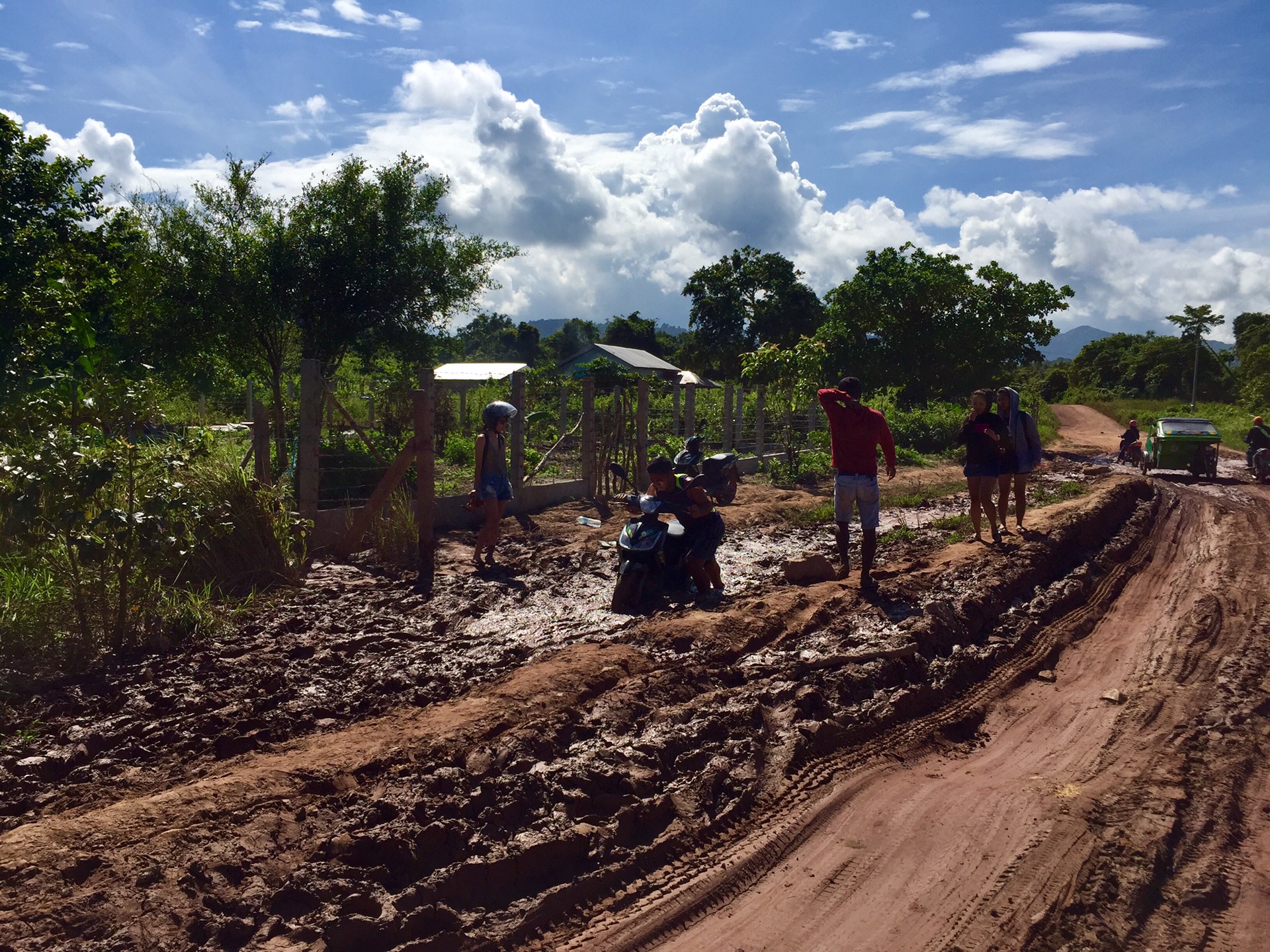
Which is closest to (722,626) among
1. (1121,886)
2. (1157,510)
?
(1121,886)

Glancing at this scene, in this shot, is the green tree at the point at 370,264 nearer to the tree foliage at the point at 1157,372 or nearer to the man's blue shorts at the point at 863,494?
the man's blue shorts at the point at 863,494

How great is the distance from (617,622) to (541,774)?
332 cm

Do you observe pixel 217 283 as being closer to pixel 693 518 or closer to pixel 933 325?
pixel 693 518

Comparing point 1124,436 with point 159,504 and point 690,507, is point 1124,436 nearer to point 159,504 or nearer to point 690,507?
point 690,507

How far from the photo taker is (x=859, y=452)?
836cm

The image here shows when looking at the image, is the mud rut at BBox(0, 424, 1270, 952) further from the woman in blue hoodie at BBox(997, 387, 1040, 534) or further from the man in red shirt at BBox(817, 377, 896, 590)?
the woman in blue hoodie at BBox(997, 387, 1040, 534)

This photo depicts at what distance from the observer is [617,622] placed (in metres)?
7.56

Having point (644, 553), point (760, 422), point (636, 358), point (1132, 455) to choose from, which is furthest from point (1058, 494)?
point (636, 358)

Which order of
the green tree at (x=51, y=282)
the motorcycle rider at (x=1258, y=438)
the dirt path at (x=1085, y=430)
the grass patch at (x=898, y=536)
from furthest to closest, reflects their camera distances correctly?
the dirt path at (x=1085, y=430), the motorcycle rider at (x=1258, y=438), the grass patch at (x=898, y=536), the green tree at (x=51, y=282)

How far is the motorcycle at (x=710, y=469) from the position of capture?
908 centimetres

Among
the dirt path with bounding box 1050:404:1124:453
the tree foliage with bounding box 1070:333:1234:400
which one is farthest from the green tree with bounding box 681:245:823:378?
the tree foliage with bounding box 1070:333:1234:400

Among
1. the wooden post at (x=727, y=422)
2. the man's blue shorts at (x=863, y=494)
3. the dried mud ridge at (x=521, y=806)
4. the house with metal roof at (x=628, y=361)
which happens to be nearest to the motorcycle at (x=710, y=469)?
the man's blue shorts at (x=863, y=494)

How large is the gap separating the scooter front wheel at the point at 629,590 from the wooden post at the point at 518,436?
5.33m

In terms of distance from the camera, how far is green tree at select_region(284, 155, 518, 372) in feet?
47.4
